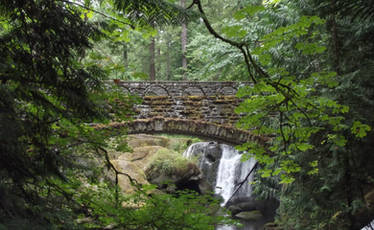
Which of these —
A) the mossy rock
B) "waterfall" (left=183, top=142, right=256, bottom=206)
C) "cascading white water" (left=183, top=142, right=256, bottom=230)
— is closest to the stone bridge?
the mossy rock

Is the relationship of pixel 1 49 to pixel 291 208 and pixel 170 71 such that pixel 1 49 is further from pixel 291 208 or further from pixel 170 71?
pixel 170 71

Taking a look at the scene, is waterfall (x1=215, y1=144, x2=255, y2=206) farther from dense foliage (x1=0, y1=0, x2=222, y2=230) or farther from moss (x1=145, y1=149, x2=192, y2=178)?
dense foliage (x1=0, y1=0, x2=222, y2=230)

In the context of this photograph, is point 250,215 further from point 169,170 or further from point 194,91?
point 194,91

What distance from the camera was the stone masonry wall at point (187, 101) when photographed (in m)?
6.91

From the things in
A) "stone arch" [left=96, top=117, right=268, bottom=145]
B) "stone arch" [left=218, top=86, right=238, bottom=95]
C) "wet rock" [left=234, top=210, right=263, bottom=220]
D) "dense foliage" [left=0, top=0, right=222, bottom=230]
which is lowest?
"wet rock" [left=234, top=210, right=263, bottom=220]

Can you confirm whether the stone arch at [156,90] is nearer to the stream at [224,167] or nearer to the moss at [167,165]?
the moss at [167,165]

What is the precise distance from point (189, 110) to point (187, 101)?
0.22 m

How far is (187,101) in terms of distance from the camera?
274 inches

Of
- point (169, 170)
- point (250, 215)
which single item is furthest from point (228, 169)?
point (169, 170)

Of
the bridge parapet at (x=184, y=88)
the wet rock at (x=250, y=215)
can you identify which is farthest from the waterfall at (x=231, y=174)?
the bridge parapet at (x=184, y=88)

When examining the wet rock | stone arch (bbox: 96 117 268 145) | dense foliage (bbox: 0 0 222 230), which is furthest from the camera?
the wet rock

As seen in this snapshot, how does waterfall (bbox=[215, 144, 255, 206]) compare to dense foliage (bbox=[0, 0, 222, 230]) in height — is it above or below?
below

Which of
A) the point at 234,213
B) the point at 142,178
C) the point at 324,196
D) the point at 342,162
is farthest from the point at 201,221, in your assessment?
the point at 234,213

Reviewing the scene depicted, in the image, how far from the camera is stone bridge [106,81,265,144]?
6855 millimetres
